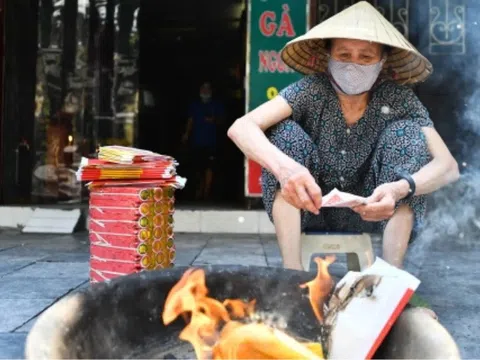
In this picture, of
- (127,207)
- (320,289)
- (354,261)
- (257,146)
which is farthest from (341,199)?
(127,207)

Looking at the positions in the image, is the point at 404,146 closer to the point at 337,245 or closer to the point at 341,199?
the point at 337,245

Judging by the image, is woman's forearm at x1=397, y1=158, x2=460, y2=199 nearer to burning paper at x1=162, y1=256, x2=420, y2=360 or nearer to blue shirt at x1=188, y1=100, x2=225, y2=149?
burning paper at x1=162, y1=256, x2=420, y2=360

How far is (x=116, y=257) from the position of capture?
8.46 ft

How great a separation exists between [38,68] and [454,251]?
5.11 metres

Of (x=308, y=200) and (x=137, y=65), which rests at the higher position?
(x=137, y=65)

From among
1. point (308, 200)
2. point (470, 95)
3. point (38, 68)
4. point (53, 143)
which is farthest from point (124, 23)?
point (308, 200)

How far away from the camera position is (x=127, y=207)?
2553 millimetres

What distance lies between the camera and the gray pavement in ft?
7.32

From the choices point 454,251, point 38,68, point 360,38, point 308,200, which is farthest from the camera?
point 38,68

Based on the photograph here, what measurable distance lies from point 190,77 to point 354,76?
427 inches

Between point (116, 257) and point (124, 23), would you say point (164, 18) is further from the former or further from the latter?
point (116, 257)

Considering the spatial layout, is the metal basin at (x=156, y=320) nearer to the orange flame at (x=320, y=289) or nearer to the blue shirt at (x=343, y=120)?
the orange flame at (x=320, y=289)

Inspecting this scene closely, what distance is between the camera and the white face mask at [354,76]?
2.28 meters

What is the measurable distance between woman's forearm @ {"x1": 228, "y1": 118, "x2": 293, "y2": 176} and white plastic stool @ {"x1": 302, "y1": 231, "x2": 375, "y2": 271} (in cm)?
45
